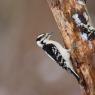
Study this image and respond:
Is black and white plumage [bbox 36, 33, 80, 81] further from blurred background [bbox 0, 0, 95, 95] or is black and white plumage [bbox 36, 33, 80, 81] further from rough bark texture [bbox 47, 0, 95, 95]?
blurred background [bbox 0, 0, 95, 95]

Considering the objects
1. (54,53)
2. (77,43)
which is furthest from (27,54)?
(77,43)

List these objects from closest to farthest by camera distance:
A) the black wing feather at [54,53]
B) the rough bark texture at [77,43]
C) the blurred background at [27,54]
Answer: the rough bark texture at [77,43] → the black wing feather at [54,53] → the blurred background at [27,54]

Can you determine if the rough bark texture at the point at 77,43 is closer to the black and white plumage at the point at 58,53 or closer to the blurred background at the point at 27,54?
the black and white plumage at the point at 58,53

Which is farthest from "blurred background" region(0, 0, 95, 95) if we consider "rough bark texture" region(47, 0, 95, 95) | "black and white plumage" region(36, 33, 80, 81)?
"rough bark texture" region(47, 0, 95, 95)

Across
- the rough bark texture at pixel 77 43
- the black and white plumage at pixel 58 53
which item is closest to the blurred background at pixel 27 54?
the black and white plumage at pixel 58 53

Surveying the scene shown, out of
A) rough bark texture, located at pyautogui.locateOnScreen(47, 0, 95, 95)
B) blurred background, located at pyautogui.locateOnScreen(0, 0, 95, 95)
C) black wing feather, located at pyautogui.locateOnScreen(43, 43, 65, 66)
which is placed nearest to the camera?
rough bark texture, located at pyautogui.locateOnScreen(47, 0, 95, 95)

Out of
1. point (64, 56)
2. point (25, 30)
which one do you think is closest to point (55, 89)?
point (25, 30)
